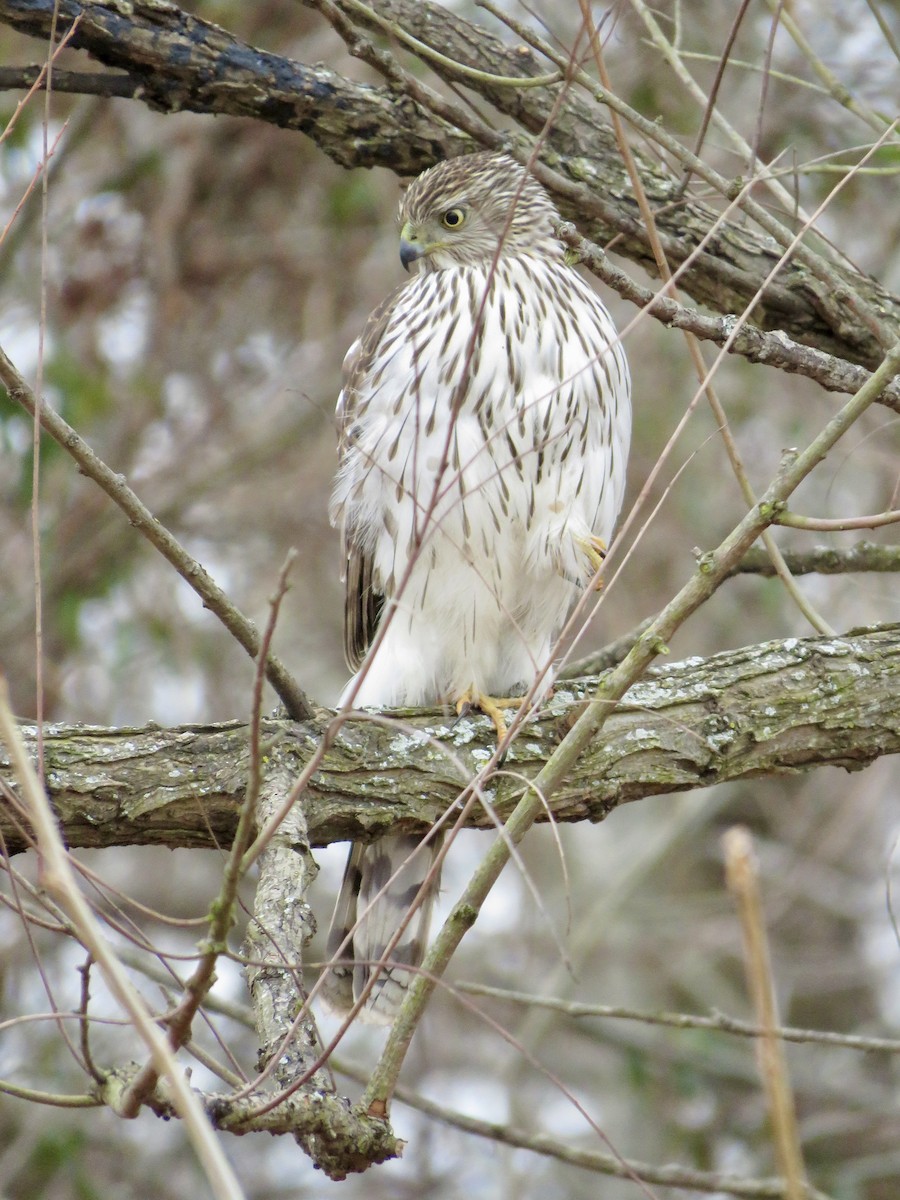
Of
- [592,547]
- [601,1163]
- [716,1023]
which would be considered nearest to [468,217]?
[592,547]

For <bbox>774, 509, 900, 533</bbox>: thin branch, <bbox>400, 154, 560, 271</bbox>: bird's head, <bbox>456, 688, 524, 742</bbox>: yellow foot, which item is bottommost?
<bbox>774, 509, 900, 533</bbox>: thin branch

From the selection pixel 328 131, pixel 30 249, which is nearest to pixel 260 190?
pixel 30 249

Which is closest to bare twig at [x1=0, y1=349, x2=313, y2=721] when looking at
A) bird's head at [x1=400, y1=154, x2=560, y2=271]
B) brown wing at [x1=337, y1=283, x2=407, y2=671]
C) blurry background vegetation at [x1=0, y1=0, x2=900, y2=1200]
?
brown wing at [x1=337, y1=283, x2=407, y2=671]

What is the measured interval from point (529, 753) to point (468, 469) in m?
0.80

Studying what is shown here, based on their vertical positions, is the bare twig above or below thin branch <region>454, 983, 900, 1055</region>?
above

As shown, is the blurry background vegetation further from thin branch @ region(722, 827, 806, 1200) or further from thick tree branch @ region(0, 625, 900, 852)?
thin branch @ region(722, 827, 806, 1200)

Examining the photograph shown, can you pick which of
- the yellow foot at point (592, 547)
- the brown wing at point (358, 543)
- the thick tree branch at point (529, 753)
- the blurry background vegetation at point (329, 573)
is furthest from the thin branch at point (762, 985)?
the blurry background vegetation at point (329, 573)

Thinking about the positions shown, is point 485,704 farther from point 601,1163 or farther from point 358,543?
point 601,1163

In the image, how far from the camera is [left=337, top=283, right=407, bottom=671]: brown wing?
13.0 ft

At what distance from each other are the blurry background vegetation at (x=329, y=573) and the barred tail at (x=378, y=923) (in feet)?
5.63

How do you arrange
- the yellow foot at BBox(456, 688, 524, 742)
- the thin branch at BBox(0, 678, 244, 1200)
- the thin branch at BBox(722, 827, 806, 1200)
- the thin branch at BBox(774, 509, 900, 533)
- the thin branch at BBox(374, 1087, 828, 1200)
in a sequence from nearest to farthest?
the thin branch at BBox(722, 827, 806, 1200) < the thin branch at BBox(0, 678, 244, 1200) < the thin branch at BBox(774, 509, 900, 533) < the thin branch at BBox(374, 1087, 828, 1200) < the yellow foot at BBox(456, 688, 524, 742)

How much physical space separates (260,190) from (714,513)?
2689 mm

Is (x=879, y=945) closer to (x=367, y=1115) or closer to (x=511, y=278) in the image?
(x=511, y=278)

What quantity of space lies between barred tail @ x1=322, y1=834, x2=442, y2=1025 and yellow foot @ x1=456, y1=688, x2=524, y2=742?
0.34m
